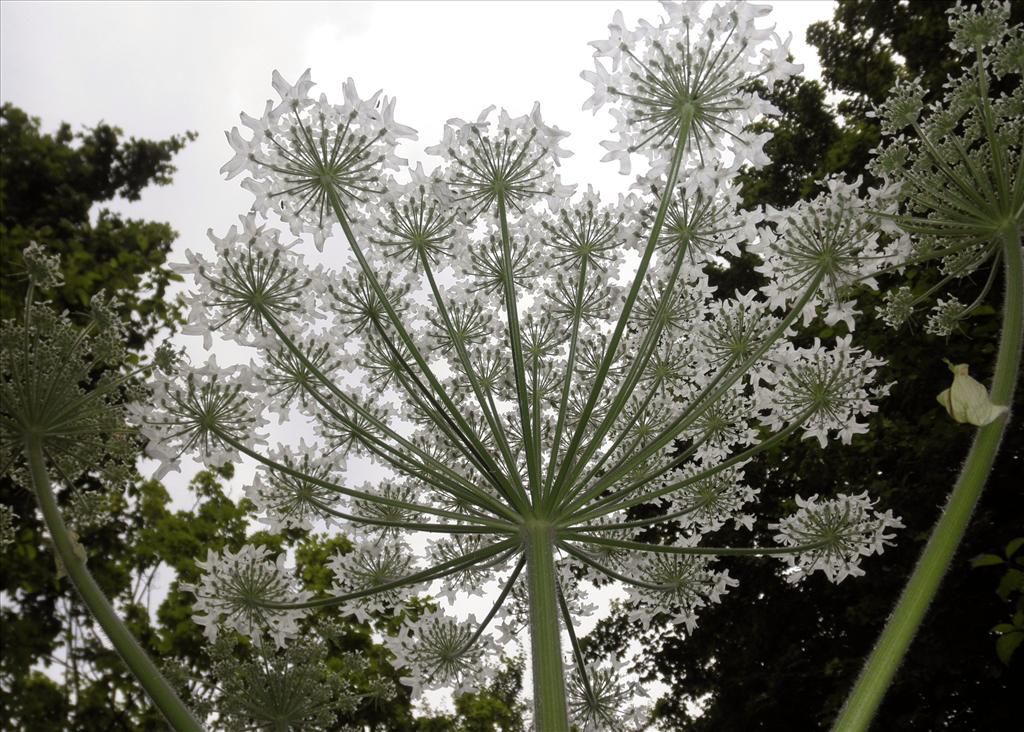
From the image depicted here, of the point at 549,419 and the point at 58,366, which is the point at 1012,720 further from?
the point at 58,366

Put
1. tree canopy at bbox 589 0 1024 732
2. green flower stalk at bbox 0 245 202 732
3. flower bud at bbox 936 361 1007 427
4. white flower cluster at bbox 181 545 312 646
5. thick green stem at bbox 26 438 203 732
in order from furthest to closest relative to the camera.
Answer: tree canopy at bbox 589 0 1024 732 → white flower cluster at bbox 181 545 312 646 → green flower stalk at bbox 0 245 202 732 → thick green stem at bbox 26 438 203 732 → flower bud at bbox 936 361 1007 427

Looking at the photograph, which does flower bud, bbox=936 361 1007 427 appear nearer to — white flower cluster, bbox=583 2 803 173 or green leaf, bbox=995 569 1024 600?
white flower cluster, bbox=583 2 803 173

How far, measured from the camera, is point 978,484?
9.04 ft

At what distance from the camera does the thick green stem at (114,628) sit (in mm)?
3000

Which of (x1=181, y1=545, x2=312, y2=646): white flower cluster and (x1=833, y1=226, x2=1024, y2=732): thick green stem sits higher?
(x1=181, y1=545, x2=312, y2=646): white flower cluster

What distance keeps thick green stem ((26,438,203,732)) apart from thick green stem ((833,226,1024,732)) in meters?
2.18

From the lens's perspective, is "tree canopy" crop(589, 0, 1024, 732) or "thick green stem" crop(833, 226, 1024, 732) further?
"tree canopy" crop(589, 0, 1024, 732)

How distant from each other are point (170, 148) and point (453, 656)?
644 inches

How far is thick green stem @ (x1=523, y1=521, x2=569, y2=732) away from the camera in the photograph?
10.2 feet

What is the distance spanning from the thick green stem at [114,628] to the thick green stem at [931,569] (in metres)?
2.18

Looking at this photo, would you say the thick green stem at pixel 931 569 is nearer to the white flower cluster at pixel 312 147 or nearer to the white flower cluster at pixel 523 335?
the white flower cluster at pixel 523 335

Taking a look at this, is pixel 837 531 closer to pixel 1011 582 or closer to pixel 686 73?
pixel 1011 582

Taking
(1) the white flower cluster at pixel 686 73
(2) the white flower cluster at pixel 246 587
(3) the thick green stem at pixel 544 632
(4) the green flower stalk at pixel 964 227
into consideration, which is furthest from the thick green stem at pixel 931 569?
(2) the white flower cluster at pixel 246 587

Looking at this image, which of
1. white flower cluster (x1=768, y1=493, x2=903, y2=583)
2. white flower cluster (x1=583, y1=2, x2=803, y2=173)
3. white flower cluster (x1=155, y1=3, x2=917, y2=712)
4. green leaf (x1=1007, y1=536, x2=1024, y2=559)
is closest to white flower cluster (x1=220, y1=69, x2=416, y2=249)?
white flower cluster (x1=155, y1=3, x2=917, y2=712)
